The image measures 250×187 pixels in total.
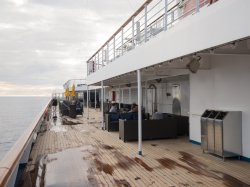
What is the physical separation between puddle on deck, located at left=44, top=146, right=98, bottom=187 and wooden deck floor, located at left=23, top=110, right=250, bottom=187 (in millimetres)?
111

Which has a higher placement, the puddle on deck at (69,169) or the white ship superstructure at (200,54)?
the white ship superstructure at (200,54)

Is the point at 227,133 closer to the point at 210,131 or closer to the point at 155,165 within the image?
the point at 210,131

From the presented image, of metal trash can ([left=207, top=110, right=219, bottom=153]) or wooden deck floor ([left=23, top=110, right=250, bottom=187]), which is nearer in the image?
wooden deck floor ([left=23, top=110, right=250, bottom=187])

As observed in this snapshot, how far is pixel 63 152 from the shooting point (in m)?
8.01

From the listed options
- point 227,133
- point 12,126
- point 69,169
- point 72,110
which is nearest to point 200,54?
point 227,133

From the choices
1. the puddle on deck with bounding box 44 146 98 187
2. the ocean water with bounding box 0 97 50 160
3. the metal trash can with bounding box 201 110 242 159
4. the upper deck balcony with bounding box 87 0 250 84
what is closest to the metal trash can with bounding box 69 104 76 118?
the ocean water with bounding box 0 97 50 160

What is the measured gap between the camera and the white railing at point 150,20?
591 cm

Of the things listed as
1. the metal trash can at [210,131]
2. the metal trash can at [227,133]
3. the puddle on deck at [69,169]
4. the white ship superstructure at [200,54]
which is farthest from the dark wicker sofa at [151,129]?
the metal trash can at [227,133]

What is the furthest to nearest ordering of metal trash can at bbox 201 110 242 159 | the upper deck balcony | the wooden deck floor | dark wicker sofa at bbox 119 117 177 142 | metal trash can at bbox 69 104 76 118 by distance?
1. metal trash can at bbox 69 104 76 118
2. dark wicker sofa at bbox 119 117 177 142
3. metal trash can at bbox 201 110 242 159
4. the wooden deck floor
5. the upper deck balcony

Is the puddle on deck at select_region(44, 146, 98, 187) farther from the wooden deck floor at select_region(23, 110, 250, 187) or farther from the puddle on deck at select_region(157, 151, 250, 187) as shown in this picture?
the puddle on deck at select_region(157, 151, 250, 187)

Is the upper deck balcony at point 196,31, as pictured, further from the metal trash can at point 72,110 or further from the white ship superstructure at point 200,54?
the metal trash can at point 72,110

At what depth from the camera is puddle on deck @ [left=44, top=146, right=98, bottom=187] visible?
5285mm

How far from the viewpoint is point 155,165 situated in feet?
21.0

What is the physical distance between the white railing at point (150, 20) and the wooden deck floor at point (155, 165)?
9.03ft
